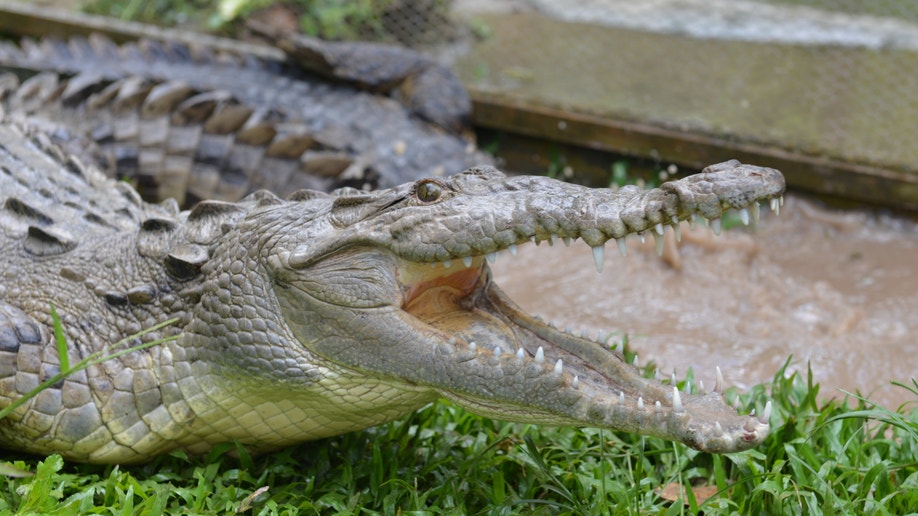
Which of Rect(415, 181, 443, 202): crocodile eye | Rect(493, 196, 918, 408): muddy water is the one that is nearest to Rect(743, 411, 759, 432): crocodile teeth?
Rect(415, 181, 443, 202): crocodile eye

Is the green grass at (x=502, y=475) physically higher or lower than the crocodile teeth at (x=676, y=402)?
lower

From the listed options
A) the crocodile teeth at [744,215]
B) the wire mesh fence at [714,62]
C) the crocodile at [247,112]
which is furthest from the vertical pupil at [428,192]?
the wire mesh fence at [714,62]

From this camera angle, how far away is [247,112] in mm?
4895

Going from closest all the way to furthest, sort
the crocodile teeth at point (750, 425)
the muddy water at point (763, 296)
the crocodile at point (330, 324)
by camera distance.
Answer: the crocodile teeth at point (750, 425) < the crocodile at point (330, 324) < the muddy water at point (763, 296)

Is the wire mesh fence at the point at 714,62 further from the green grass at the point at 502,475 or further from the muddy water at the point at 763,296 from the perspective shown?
the green grass at the point at 502,475

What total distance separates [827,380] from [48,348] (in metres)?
2.80

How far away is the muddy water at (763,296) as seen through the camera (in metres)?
3.86

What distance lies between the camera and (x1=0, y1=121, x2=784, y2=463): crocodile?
2.23 meters

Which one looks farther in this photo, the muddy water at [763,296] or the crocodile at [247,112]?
the crocodile at [247,112]

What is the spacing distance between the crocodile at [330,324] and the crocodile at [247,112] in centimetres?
200

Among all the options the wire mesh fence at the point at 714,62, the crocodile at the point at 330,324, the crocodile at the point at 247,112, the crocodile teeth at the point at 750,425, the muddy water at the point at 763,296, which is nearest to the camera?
the crocodile teeth at the point at 750,425

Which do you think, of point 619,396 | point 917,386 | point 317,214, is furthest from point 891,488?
point 317,214

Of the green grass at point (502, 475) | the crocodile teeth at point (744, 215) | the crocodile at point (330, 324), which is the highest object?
the crocodile teeth at point (744, 215)

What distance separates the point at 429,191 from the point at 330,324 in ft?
1.39
